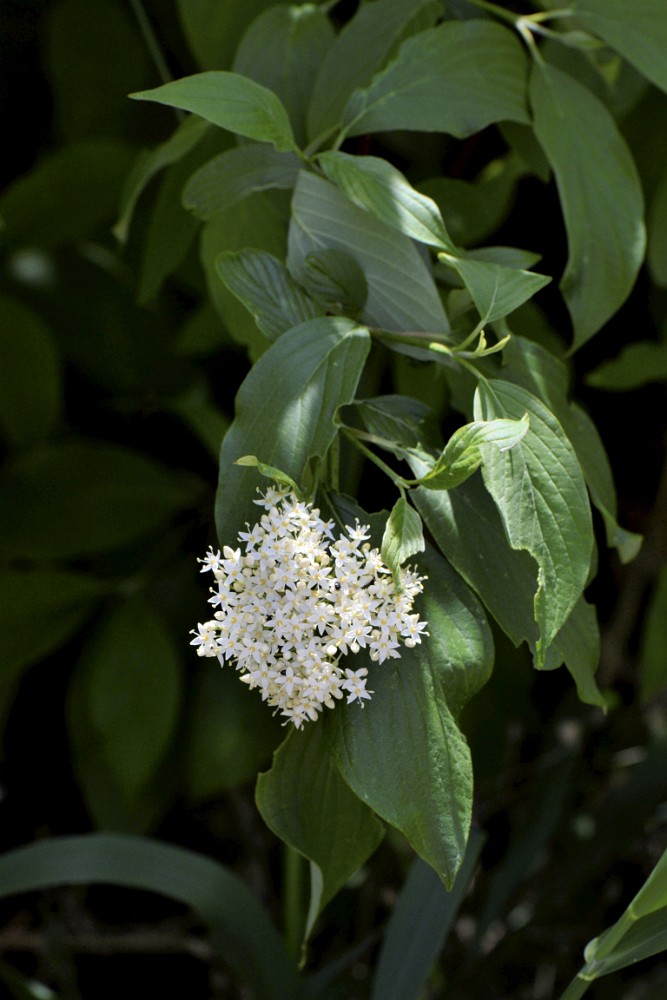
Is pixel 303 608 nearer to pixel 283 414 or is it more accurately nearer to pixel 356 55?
pixel 283 414

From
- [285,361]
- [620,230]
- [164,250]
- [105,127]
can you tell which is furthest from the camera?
[105,127]

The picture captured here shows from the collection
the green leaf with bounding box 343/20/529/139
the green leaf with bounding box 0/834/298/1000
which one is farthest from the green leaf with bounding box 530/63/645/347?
the green leaf with bounding box 0/834/298/1000

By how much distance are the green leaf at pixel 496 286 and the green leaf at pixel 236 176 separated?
0.16 metres

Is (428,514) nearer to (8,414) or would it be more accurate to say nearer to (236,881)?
(236,881)

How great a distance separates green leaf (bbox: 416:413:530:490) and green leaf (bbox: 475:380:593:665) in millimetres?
11

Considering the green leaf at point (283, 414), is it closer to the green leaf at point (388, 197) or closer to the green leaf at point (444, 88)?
the green leaf at point (388, 197)

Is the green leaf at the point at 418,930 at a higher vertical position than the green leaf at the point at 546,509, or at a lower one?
lower

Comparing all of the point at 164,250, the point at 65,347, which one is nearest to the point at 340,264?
the point at 164,250

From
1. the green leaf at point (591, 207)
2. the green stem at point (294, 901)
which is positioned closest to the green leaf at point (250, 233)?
the green leaf at point (591, 207)

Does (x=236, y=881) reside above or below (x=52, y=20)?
below

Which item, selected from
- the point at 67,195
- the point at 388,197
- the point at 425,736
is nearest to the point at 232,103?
the point at 388,197

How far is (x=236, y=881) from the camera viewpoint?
729 millimetres

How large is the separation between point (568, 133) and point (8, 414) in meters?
0.56

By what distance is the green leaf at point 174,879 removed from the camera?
71 cm
